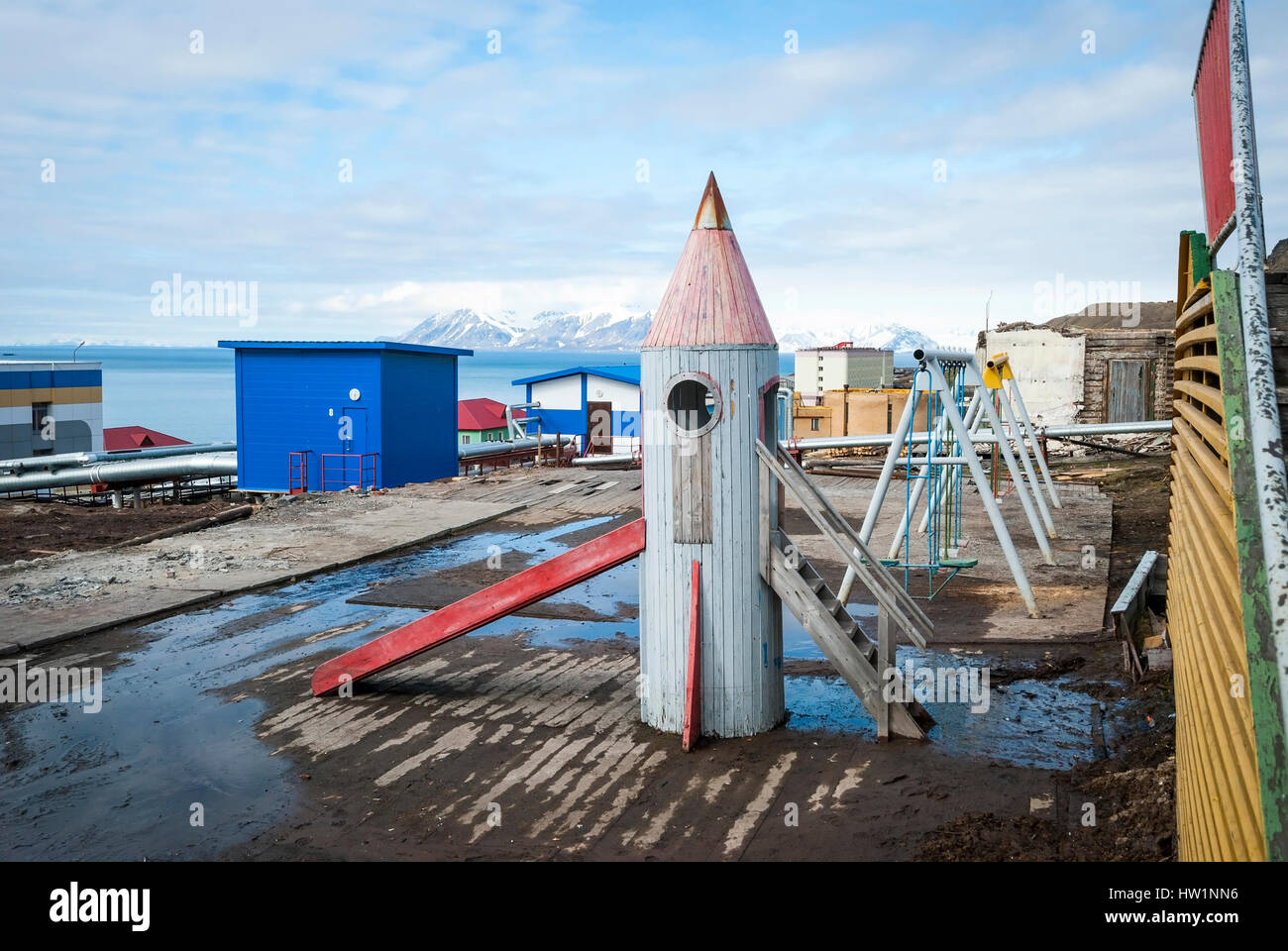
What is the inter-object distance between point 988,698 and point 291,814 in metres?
5.85

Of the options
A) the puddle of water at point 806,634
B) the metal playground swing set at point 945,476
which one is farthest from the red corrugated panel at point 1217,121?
the puddle of water at point 806,634

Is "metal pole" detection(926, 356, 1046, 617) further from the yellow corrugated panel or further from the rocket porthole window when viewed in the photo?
the yellow corrugated panel

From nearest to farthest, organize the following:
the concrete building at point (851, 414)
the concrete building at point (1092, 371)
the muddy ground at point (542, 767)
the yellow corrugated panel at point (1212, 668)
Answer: the yellow corrugated panel at point (1212, 668)
the muddy ground at point (542, 767)
the concrete building at point (1092, 371)
the concrete building at point (851, 414)

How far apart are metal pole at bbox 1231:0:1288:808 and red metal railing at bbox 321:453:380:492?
25.2 metres

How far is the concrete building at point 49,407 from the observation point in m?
46.9

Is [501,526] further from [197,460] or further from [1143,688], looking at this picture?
[197,460]

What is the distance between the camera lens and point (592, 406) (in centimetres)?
4647

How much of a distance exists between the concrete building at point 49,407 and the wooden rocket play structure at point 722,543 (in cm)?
4664

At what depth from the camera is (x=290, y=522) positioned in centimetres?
2000

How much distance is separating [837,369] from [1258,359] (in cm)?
6497

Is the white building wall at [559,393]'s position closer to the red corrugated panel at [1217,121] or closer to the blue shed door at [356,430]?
the blue shed door at [356,430]

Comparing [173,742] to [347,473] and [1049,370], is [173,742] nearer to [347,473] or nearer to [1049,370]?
[347,473]

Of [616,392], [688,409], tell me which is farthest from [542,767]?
[616,392]

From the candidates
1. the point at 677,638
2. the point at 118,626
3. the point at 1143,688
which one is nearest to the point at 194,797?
the point at 677,638
